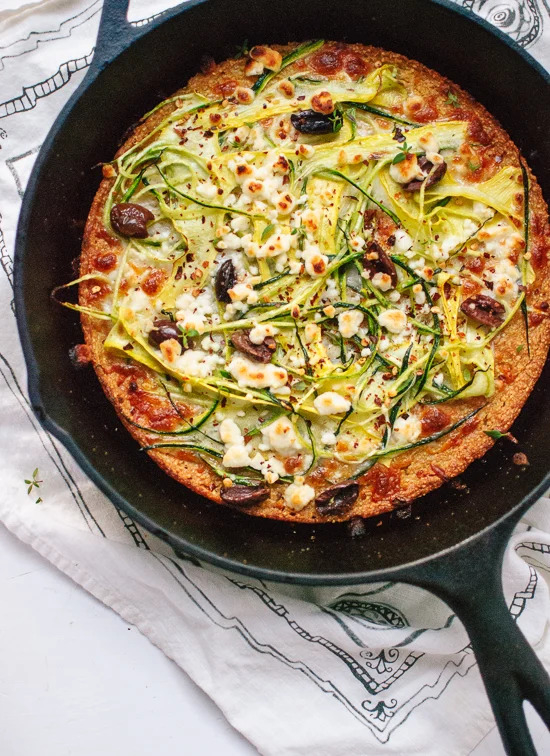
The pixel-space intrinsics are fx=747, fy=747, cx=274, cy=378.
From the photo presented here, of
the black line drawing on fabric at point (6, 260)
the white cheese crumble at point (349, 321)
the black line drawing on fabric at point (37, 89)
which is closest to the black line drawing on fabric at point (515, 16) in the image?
the white cheese crumble at point (349, 321)

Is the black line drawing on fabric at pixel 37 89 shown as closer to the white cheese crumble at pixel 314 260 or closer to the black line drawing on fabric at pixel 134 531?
the white cheese crumble at pixel 314 260

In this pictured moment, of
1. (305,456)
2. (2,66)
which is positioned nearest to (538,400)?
(305,456)

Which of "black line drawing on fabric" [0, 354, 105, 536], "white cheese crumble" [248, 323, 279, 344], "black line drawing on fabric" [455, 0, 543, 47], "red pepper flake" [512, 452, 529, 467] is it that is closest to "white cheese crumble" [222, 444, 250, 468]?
"white cheese crumble" [248, 323, 279, 344]

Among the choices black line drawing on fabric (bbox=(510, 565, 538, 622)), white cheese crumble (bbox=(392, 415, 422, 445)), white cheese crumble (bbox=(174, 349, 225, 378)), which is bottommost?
black line drawing on fabric (bbox=(510, 565, 538, 622))

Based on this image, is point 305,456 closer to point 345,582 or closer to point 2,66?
point 345,582

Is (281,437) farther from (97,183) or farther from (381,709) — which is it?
(97,183)

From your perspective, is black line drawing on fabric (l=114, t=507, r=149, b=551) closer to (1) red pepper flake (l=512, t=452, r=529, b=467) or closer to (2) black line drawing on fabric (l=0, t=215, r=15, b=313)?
(2) black line drawing on fabric (l=0, t=215, r=15, b=313)
